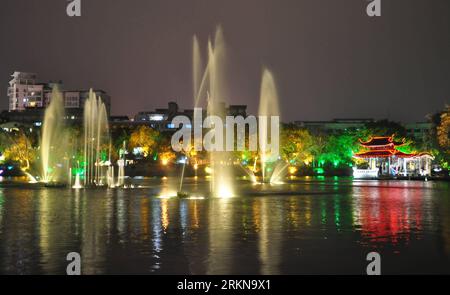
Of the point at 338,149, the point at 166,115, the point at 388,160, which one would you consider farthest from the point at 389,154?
the point at 166,115

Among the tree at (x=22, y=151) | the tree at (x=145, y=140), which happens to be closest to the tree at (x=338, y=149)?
the tree at (x=145, y=140)

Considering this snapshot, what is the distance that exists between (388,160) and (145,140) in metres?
41.7

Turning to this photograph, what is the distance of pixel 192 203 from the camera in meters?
29.7

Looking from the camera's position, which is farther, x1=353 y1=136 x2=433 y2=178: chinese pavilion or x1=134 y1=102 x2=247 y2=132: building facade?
x1=134 y1=102 x2=247 y2=132: building facade

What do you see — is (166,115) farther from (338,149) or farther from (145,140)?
(338,149)

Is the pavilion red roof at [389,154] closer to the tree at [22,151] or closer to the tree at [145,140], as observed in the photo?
the tree at [145,140]

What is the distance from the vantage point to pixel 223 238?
56.1 ft

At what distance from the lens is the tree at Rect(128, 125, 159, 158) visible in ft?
350

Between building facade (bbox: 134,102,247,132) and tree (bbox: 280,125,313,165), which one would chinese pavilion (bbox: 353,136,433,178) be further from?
building facade (bbox: 134,102,247,132)

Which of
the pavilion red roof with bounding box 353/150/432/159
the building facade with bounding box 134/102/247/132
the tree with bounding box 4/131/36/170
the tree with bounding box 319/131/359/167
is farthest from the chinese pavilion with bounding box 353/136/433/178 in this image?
the building facade with bounding box 134/102/247/132

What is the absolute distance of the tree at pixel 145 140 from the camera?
350ft

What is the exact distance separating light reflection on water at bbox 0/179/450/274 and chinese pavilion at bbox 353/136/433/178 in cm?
5201

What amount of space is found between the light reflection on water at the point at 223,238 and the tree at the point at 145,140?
258 feet
